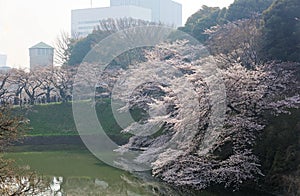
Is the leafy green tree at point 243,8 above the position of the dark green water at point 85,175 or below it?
above

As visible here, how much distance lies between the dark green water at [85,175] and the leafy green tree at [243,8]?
1043 centimetres

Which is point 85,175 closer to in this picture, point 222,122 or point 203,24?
point 222,122

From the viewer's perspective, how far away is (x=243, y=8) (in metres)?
23.6

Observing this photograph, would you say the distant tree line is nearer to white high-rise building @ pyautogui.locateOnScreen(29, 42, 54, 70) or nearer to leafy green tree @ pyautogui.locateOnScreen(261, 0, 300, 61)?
leafy green tree @ pyautogui.locateOnScreen(261, 0, 300, 61)

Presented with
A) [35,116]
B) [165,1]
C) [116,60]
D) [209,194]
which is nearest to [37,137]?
[35,116]

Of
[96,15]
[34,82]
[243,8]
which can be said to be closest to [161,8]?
[96,15]

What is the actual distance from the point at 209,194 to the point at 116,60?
58.8ft

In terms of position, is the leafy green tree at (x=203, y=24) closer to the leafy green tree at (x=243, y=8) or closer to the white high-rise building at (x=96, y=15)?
the leafy green tree at (x=243, y=8)

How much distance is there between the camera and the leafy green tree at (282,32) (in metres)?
14.6

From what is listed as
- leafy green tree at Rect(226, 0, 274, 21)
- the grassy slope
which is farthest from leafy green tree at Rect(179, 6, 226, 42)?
the grassy slope

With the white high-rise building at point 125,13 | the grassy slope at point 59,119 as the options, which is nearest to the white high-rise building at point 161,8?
the white high-rise building at point 125,13

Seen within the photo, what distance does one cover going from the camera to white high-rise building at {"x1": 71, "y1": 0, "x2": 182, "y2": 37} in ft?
195

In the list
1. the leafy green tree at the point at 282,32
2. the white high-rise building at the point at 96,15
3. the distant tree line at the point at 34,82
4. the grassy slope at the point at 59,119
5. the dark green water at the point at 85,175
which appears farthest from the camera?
the white high-rise building at the point at 96,15

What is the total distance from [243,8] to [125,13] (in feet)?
121
